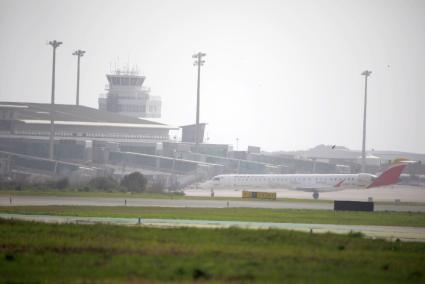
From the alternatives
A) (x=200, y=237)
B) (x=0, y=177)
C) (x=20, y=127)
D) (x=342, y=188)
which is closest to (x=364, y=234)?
(x=200, y=237)

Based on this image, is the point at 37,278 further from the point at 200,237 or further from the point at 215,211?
the point at 215,211

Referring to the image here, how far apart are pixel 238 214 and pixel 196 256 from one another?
33.4 metres

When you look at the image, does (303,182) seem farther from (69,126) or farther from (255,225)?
(255,225)

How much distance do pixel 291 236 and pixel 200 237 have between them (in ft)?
16.3

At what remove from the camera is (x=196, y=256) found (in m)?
36.3

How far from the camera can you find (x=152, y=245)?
130ft

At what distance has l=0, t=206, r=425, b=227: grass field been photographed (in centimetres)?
6306

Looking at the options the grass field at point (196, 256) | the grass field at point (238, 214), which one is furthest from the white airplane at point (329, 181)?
the grass field at point (196, 256)

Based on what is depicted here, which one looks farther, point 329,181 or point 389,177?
point 329,181

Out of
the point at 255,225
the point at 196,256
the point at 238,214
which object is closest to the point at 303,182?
the point at 238,214

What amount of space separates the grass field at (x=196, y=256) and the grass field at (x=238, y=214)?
1575 cm

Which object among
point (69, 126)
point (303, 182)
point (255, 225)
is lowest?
point (255, 225)

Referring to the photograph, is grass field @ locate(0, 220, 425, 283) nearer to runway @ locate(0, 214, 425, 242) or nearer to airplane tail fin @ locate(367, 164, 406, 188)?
runway @ locate(0, 214, 425, 242)

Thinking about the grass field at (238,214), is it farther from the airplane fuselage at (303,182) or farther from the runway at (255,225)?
the airplane fuselage at (303,182)
